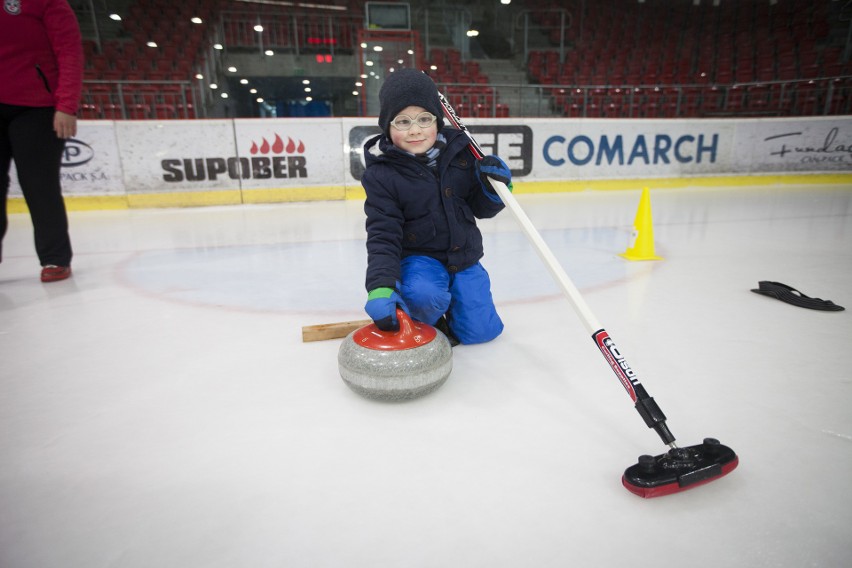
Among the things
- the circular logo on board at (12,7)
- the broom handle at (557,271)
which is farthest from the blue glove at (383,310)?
the circular logo on board at (12,7)

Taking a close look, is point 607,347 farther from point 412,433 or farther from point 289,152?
point 289,152

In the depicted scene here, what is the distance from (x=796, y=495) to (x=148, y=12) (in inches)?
577

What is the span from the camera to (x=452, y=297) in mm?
1657

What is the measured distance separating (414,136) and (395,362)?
70 centimetres

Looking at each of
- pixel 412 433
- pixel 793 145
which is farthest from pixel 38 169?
pixel 793 145

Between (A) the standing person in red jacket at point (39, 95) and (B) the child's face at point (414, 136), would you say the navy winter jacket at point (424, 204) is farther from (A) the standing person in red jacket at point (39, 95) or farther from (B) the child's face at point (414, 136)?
(A) the standing person in red jacket at point (39, 95)

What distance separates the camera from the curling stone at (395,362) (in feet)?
3.86

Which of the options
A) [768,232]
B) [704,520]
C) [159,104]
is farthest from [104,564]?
[159,104]

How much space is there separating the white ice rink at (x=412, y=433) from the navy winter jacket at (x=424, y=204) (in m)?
0.38

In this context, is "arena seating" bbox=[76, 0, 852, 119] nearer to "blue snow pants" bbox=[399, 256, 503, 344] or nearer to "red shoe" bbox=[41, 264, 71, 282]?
"red shoe" bbox=[41, 264, 71, 282]

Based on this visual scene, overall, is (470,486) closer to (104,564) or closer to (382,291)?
(382,291)

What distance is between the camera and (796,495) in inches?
35.7

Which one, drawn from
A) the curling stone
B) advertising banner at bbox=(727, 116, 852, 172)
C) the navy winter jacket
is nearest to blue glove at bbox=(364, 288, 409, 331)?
the curling stone

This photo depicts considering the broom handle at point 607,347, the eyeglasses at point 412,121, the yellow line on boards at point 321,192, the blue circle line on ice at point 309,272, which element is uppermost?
the eyeglasses at point 412,121
